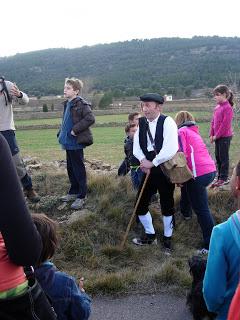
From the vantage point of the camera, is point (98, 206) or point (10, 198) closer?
point (10, 198)

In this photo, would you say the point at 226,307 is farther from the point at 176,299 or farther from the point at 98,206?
the point at 98,206

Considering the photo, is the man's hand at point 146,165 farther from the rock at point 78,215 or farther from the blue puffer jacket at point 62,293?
the blue puffer jacket at point 62,293

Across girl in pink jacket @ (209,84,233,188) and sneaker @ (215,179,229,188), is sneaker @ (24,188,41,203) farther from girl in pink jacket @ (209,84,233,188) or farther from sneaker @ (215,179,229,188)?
girl in pink jacket @ (209,84,233,188)

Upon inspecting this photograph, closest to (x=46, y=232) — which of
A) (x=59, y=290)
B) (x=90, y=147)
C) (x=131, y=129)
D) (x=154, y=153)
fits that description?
(x=59, y=290)

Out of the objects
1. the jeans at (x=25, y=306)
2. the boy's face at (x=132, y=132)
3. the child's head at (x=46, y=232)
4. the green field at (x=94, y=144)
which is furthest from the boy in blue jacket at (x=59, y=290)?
the green field at (x=94, y=144)

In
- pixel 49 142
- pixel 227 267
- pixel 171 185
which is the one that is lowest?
pixel 49 142

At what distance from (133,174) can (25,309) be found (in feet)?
15.4

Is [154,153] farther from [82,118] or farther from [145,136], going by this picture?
[82,118]

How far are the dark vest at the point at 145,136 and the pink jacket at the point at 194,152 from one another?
0.97 feet

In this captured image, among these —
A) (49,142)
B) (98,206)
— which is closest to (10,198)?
(98,206)

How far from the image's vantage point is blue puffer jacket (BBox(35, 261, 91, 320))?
2.60 metres

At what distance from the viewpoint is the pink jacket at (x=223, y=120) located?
25.7 feet

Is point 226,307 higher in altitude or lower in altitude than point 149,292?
higher

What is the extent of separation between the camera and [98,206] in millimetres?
6035
